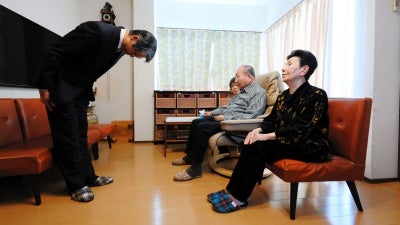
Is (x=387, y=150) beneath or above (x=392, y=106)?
beneath

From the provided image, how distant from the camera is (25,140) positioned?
209 cm

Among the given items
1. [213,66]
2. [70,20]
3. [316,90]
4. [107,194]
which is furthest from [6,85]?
[213,66]

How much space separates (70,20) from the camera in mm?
3637

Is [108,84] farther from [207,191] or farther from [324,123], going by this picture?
[324,123]

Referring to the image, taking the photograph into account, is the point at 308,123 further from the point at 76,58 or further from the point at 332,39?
the point at 332,39

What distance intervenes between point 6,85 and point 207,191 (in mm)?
1997

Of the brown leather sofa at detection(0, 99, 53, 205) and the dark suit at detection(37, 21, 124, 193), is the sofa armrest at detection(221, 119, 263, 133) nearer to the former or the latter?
the dark suit at detection(37, 21, 124, 193)

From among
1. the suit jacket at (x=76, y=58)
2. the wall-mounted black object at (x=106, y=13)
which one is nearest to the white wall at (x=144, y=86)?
the wall-mounted black object at (x=106, y=13)

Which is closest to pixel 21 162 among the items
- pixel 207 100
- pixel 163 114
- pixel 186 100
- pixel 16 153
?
pixel 16 153

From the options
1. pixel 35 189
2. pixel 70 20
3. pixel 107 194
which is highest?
pixel 70 20

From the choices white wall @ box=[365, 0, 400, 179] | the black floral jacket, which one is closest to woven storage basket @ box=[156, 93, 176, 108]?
the black floral jacket

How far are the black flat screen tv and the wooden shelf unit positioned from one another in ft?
5.40

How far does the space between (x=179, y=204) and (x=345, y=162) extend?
1.08 meters

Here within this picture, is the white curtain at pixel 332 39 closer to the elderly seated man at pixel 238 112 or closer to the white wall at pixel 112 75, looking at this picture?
the elderly seated man at pixel 238 112
